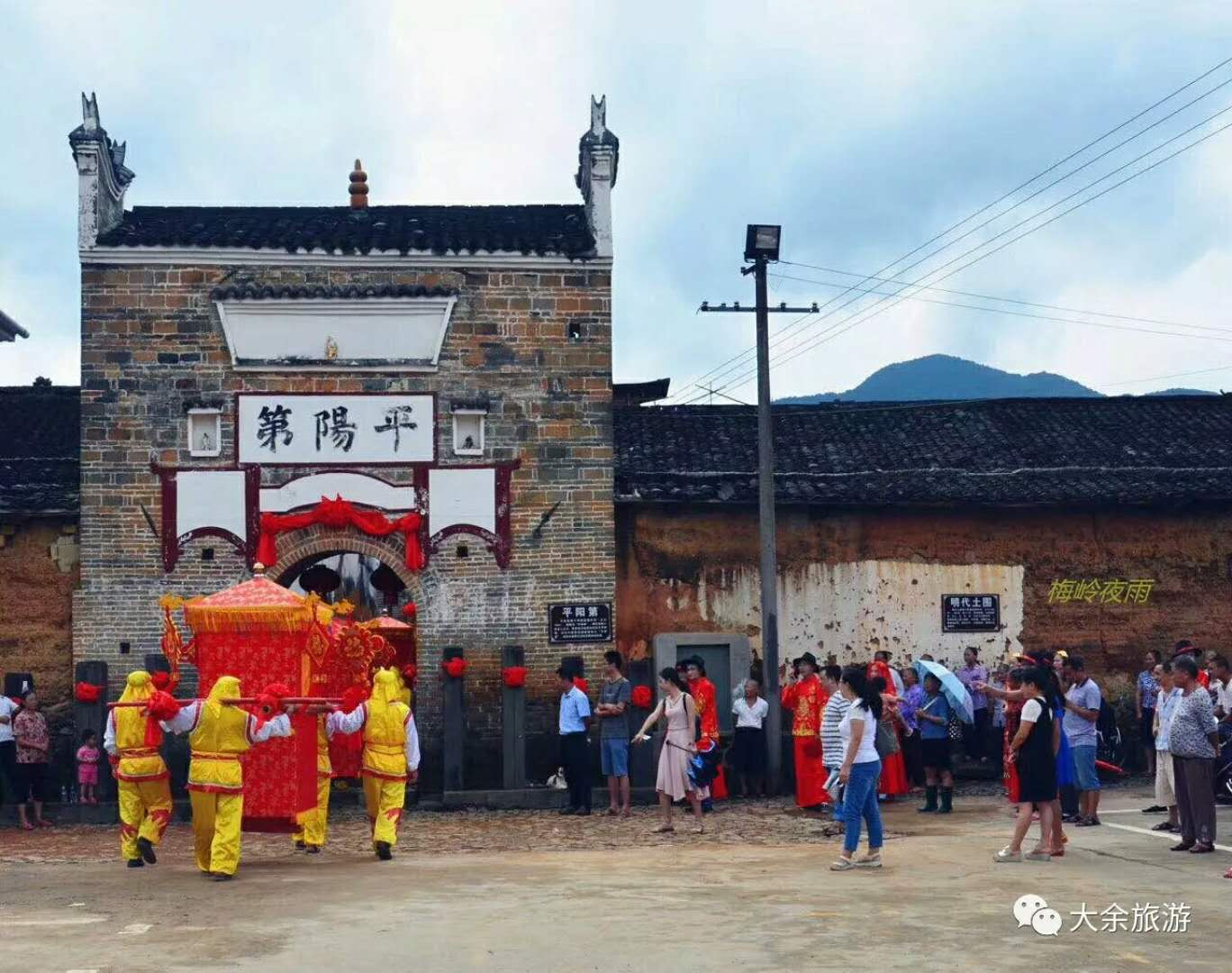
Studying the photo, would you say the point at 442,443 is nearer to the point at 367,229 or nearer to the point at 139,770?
the point at 367,229

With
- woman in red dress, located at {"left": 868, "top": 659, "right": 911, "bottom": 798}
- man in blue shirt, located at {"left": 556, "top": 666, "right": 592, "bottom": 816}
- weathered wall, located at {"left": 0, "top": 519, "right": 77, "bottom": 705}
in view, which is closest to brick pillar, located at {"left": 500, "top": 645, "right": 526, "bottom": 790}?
man in blue shirt, located at {"left": 556, "top": 666, "right": 592, "bottom": 816}

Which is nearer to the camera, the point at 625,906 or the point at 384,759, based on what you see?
the point at 625,906

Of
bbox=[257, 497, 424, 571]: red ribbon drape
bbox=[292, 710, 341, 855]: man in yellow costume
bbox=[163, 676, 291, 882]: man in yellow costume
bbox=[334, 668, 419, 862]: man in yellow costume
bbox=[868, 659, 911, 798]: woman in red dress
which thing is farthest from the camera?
bbox=[257, 497, 424, 571]: red ribbon drape

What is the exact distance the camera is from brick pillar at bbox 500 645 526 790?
1978 centimetres

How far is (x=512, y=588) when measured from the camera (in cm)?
2078

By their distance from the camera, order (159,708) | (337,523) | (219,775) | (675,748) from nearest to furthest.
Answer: (219,775)
(159,708)
(675,748)
(337,523)

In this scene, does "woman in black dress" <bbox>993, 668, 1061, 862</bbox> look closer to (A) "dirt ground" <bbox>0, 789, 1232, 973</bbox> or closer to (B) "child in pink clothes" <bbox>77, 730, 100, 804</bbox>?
(A) "dirt ground" <bbox>0, 789, 1232, 973</bbox>

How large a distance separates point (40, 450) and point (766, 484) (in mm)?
9245

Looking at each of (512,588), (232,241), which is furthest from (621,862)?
(232,241)

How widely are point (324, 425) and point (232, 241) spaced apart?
2444mm

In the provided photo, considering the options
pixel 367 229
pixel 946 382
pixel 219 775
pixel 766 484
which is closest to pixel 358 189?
pixel 367 229

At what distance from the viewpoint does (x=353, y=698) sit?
45.4ft

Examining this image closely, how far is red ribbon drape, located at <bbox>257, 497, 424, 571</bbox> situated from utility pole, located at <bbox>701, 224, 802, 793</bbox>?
4063 mm

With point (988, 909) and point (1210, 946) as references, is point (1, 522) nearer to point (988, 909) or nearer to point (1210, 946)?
point (988, 909)
